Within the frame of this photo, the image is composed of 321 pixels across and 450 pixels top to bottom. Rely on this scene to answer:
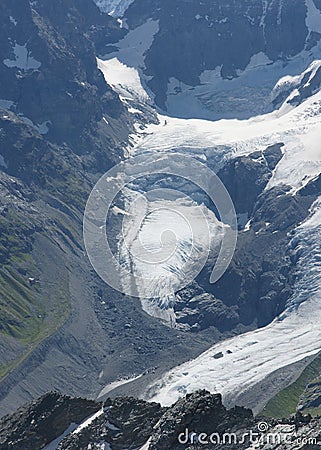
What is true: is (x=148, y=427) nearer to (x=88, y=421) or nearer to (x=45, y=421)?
(x=88, y=421)

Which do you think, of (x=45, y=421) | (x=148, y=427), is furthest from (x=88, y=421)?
(x=148, y=427)

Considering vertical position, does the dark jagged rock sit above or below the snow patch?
above

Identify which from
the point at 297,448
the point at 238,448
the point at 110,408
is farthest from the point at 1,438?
the point at 297,448

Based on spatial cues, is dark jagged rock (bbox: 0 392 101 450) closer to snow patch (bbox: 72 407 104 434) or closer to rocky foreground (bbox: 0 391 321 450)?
rocky foreground (bbox: 0 391 321 450)

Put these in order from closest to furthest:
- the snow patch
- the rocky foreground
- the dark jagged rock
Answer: the rocky foreground → the snow patch → the dark jagged rock

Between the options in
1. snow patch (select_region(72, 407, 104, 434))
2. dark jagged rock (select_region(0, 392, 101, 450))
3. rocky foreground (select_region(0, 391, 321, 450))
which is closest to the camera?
rocky foreground (select_region(0, 391, 321, 450))

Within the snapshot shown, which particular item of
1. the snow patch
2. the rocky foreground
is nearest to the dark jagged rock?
the rocky foreground

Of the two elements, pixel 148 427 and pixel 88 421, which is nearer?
pixel 148 427

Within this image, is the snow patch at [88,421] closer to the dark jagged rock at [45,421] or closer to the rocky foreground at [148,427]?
the rocky foreground at [148,427]
